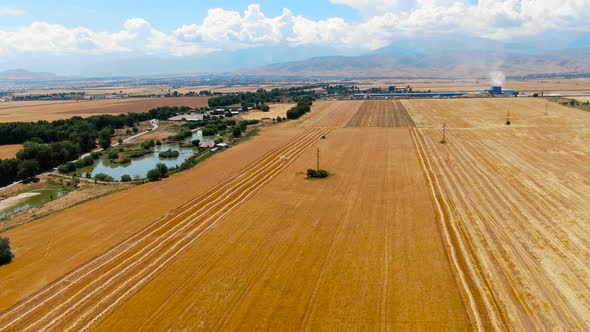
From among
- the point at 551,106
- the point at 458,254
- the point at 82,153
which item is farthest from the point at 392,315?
the point at 551,106

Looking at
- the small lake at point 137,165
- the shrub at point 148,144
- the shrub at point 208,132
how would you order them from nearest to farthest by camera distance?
the small lake at point 137,165
the shrub at point 148,144
the shrub at point 208,132

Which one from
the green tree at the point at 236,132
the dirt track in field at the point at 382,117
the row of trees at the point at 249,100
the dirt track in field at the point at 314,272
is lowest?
the dirt track in field at the point at 314,272

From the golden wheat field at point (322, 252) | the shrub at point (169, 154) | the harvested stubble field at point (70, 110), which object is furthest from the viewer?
the harvested stubble field at point (70, 110)

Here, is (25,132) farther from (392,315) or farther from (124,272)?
(392,315)

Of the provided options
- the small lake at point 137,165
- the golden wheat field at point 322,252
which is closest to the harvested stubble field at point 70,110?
the small lake at point 137,165

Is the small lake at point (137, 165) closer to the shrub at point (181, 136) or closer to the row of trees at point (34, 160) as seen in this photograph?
the row of trees at point (34, 160)

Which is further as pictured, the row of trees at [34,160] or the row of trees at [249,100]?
the row of trees at [249,100]

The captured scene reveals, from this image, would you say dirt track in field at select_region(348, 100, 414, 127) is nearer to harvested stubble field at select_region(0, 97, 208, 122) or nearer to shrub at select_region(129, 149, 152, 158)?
shrub at select_region(129, 149, 152, 158)

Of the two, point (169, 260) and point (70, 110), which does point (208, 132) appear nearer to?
point (169, 260)
